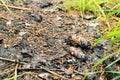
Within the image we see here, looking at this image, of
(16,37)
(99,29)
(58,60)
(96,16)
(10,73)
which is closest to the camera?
(10,73)

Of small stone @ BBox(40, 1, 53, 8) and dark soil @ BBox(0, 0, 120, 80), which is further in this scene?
small stone @ BBox(40, 1, 53, 8)

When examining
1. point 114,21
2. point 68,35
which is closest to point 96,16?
point 114,21

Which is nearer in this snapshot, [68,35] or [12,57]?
[12,57]

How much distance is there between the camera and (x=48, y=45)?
1.49m

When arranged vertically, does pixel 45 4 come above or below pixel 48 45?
above

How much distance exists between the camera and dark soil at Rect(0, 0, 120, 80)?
4.31ft

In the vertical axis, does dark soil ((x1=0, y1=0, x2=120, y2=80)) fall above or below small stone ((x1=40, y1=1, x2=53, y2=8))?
below

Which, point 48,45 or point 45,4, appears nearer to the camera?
point 48,45

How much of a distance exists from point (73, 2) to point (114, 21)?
0.31 m

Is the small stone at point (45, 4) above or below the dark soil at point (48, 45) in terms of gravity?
above

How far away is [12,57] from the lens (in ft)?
4.48

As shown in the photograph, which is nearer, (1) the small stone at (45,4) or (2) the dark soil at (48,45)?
(2) the dark soil at (48,45)

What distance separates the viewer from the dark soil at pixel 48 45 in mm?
1313

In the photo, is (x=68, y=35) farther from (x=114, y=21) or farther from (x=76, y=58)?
(x=114, y=21)
